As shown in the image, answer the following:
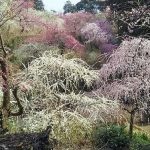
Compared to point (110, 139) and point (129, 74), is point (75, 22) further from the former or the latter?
point (110, 139)

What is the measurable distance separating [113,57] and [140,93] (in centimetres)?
185

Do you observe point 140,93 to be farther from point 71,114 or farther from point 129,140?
point 71,114

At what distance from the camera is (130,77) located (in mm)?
16703

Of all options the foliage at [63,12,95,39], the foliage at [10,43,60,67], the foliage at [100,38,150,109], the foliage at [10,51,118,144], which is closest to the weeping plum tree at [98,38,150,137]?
the foliage at [100,38,150,109]

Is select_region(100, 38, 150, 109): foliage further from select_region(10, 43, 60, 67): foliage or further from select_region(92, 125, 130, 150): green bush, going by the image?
select_region(10, 43, 60, 67): foliage

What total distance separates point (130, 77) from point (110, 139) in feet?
7.30

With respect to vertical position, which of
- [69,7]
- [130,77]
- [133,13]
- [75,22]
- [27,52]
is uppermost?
[133,13]

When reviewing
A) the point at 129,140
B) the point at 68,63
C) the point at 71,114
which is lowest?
the point at 129,140

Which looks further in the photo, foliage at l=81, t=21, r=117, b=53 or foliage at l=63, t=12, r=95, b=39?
foliage at l=63, t=12, r=95, b=39

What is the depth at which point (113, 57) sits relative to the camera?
17.7 metres

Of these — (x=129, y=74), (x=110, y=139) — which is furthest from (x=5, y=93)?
(x=129, y=74)

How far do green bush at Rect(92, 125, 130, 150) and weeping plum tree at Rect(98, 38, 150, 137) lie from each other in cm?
63

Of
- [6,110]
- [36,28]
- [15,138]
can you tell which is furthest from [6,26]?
[15,138]

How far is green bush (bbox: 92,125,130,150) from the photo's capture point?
15.9 metres
